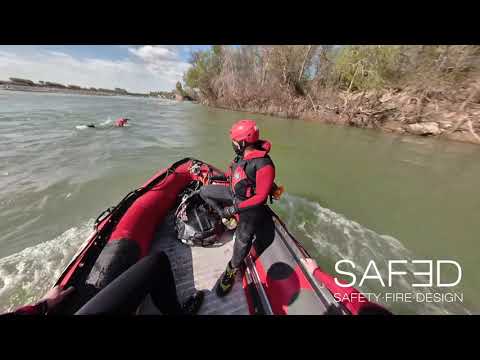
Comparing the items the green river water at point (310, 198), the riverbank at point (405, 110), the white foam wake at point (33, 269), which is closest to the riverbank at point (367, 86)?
the riverbank at point (405, 110)

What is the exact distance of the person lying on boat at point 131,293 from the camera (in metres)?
1.08

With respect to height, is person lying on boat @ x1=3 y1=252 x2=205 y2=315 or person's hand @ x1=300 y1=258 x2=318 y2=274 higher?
person lying on boat @ x1=3 y1=252 x2=205 y2=315

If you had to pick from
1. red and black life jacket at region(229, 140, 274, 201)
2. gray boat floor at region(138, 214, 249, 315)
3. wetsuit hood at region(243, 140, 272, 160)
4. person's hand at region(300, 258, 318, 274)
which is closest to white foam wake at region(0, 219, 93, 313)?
gray boat floor at region(138, 214, 249, 315)

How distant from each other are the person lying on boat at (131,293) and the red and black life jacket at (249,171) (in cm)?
89

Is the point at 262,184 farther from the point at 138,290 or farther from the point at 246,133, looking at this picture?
the point at 138,290

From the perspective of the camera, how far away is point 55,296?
53.3 inches

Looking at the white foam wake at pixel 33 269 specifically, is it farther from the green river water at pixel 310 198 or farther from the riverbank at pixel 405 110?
Result: the riverbank at pixel 405 110

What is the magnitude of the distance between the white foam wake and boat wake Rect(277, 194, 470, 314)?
391 cm

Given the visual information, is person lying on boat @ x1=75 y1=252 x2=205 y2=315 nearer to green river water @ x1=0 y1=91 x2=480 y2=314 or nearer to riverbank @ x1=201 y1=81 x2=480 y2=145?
green river water @ x1=0 y1=91 x2=480 y2=314

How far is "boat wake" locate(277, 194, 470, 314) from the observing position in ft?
8.57

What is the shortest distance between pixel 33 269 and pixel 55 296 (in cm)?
232
